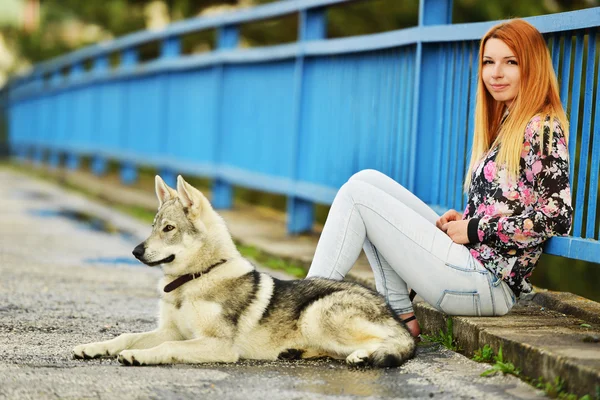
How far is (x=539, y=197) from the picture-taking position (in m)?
4.54

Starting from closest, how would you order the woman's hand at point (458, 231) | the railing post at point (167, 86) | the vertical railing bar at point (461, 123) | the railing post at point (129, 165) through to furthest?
the woman's hand at point (458, 231), the vertical railing bar at point (461, 123), the railing post at point (167, 86), the railing post at point (129, 165)

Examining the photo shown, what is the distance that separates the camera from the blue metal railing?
497 cm

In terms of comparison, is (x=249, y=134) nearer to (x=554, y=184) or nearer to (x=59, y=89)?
(x=554, y=184)

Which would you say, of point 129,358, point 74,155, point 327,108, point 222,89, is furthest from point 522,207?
point 74,155

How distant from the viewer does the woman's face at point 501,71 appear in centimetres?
475

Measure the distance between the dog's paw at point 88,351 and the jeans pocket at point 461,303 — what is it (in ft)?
5.27

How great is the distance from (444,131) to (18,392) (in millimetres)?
3231

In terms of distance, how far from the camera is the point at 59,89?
20875mm

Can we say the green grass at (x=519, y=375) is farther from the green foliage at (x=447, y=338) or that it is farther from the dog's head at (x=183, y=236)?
the dog's head at (x=183, y=236)

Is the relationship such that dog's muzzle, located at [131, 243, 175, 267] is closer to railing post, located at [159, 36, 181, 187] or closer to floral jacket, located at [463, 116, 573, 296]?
floral jacket, located at [463, 116, 573, 296]

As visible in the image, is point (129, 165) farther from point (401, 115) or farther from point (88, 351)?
point (88, 351)

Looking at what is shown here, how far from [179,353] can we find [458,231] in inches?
56.2

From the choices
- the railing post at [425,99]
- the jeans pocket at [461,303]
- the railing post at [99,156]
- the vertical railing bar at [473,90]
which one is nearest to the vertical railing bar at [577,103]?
the jeans pocket at [461,303]

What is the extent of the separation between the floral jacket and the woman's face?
0.26 metres
